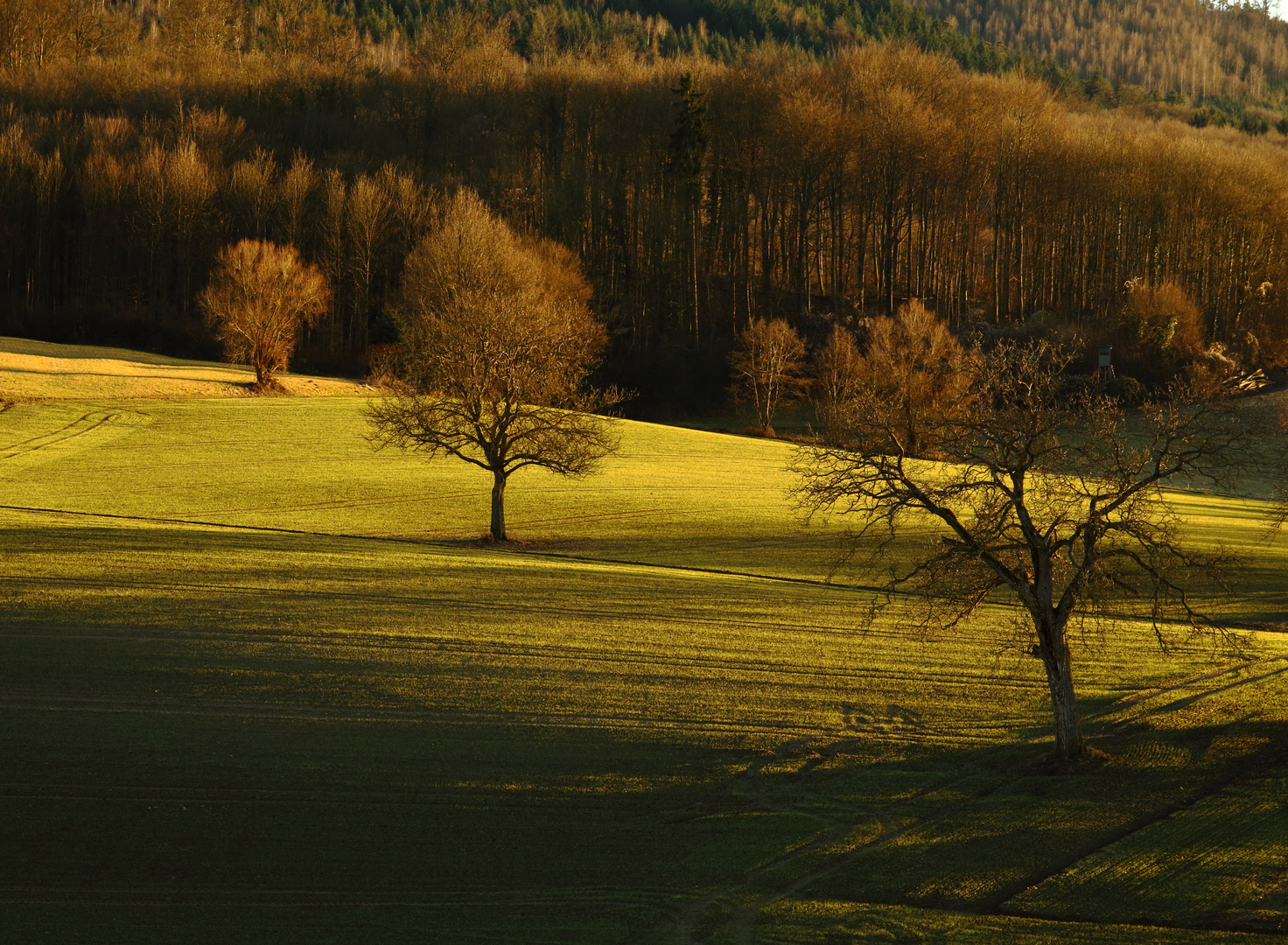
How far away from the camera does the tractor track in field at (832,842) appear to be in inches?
500

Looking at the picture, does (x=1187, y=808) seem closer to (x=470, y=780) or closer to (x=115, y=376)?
(x=470, y=780)

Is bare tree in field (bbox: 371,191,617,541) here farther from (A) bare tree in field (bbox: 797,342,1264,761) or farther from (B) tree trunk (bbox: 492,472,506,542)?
(A) bare tree in field (bbox: 797,342,1264,761)

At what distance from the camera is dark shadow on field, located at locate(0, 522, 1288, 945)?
13.2 meters

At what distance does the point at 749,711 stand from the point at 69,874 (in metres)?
11.4

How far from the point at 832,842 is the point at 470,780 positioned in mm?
5376

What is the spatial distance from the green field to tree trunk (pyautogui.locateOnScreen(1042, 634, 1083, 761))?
1.57 ft

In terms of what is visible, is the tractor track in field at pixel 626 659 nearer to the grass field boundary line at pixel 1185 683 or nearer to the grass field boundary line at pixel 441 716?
the grass field boundary line at pixel 1185 683

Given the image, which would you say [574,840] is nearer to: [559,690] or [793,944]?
[793,944]

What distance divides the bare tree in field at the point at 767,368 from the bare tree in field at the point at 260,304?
29.8 m

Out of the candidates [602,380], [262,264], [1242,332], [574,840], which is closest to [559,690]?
[574,840]

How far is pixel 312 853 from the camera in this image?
14.2 m

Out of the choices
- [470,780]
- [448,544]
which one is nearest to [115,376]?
[448,544]

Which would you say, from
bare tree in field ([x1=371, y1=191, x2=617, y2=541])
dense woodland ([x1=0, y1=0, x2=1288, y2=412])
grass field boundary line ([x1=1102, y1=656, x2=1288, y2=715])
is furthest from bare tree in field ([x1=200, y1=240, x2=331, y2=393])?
grass field boundary line ([x1=1102, y1=656, x2=1288, y2=715])

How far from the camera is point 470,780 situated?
16734 millimetres
